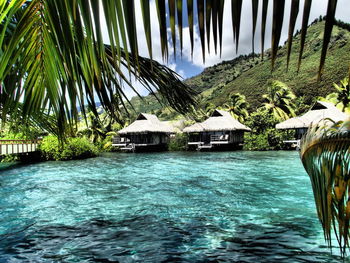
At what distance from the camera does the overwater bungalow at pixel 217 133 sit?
29.5 metres

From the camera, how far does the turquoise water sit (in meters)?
4.49

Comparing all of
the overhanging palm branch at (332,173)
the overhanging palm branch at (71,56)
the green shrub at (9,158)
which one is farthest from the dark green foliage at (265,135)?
the overhanging palm branch at (71,56)

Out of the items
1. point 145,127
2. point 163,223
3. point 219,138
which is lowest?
point 163,223

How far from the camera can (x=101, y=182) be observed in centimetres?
1188

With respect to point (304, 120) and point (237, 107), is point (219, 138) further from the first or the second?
point (237, 107)

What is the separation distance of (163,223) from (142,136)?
27357 mm

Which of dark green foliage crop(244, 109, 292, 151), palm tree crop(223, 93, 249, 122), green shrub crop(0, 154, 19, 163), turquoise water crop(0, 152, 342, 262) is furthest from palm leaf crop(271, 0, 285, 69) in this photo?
palm tree crop(223, 93, 249, 122)

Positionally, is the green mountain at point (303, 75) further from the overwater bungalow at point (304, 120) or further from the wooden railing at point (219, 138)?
the overwater bungalow at point (304, 120)

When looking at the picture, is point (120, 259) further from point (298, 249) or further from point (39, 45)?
point (39, 45)

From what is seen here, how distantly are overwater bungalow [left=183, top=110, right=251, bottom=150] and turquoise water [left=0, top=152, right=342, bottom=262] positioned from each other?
60.6ft

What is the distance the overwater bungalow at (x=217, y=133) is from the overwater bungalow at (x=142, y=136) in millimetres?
3712

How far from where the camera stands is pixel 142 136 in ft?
109

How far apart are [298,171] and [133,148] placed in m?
20.3

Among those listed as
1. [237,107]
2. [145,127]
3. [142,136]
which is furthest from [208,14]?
[237,107]
